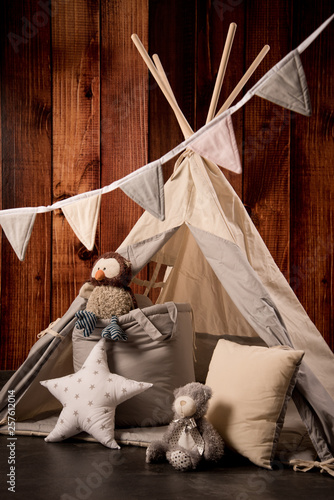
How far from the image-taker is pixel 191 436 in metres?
1.89

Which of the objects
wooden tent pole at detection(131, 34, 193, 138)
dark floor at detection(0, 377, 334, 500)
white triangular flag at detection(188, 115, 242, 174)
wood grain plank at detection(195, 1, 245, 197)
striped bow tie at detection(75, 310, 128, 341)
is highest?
wood grain plank at detection(195, 1, 245, 197)

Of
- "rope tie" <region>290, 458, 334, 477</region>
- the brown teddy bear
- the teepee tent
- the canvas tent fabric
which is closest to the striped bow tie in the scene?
the brown teddy bear

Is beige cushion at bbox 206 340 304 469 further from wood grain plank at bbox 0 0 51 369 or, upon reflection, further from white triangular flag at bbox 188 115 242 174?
wood grain plank at bbox 0 0 51 369

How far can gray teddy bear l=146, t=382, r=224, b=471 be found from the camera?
1.85 meters

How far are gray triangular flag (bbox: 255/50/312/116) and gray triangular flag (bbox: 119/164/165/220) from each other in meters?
0.47

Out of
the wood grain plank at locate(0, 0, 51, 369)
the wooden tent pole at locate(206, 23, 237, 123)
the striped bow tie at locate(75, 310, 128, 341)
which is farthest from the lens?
the wood grain plank at locate(0, 0, 51, 369)

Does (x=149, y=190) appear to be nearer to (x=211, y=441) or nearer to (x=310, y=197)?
(x=211, y=441)

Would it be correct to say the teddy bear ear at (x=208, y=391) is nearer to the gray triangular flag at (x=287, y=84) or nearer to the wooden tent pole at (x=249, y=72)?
the gray triangular flag at (x=287, y=84)

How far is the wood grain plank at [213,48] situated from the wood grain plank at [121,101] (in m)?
0.29

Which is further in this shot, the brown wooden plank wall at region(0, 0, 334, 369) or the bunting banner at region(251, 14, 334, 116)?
the brown wooden plank wall at region(0, 0, 334, 369)

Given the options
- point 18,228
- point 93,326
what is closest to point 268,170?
point 93,326

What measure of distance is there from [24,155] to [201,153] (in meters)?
1.52

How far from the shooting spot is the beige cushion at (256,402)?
1.85 meters

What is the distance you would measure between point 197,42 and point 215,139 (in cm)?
147
